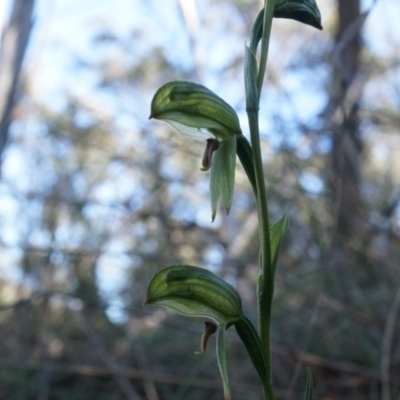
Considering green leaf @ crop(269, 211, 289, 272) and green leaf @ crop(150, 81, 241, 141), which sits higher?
green leaf @ crop(150, 81, 241, 141)

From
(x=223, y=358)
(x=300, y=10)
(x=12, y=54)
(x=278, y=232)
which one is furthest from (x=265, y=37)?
(x=12, y=54)

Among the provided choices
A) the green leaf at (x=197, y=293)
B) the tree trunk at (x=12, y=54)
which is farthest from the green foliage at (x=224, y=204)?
the tree trunk at (x=12, y=54)

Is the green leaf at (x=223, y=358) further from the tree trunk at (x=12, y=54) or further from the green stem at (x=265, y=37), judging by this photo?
the tree trunk at (x=12, y=54)

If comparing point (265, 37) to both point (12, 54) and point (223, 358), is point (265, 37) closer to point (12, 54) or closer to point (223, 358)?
point (223, 358)

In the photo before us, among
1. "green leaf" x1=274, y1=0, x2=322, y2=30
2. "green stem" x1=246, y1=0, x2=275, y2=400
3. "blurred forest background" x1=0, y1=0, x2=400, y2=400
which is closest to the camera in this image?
"green stem" x1=246, y1=0, x2=275, y2=400

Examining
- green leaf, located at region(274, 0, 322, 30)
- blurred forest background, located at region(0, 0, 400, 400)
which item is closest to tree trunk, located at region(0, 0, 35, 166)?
blurred forest background, located at region(0, 0, 400, 400)

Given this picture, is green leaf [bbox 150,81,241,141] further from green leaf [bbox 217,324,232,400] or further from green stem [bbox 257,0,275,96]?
green leaf [bbox 217,324,232,400]

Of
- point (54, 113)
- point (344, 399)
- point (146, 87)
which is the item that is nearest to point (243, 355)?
point (344, 399)
